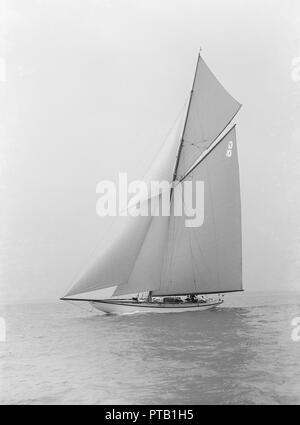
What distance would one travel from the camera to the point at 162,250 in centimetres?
2839

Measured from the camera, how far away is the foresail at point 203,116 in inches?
1244

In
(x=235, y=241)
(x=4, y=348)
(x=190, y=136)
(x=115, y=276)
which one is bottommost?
(x=4, y=348)

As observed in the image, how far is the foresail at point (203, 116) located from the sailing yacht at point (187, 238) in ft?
0.24

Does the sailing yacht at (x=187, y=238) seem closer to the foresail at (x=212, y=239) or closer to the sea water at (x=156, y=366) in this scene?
the foresail at (x=212, y=239)

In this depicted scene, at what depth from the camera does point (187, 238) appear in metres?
29.3

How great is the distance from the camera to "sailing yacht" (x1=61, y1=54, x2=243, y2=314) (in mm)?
25962

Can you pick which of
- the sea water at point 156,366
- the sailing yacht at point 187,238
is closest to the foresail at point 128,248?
the sailing yacht at point 187,238

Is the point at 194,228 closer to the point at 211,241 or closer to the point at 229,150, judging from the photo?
the point at 211,241

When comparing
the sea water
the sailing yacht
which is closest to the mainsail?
the sailing yacht

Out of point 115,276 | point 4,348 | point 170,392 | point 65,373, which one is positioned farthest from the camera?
point 115,276

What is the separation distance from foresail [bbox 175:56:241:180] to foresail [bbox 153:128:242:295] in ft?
3.35
